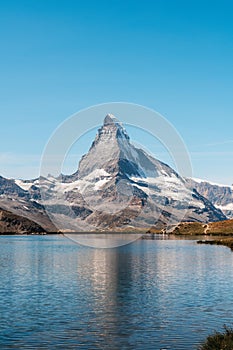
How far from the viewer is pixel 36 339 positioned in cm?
4362

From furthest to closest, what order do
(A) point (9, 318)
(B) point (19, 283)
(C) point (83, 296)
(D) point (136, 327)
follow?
(B) point (19, 283) < (C) point (83, 296) < (A) point (9, 318) < (D) point (136, 327)

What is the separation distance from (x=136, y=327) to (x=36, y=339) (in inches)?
417

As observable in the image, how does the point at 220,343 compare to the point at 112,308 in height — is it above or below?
above

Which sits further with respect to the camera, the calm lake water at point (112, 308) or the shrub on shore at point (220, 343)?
the calm lake water at point (112, 308)

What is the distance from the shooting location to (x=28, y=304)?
6075 centimetres

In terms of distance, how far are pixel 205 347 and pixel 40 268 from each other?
73390 millimetres

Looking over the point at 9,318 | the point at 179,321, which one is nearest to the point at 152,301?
the point at 179,321

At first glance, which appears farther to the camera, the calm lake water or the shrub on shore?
the calm lake water

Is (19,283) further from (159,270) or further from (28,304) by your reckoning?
(159,270)

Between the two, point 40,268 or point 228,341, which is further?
point 40,268

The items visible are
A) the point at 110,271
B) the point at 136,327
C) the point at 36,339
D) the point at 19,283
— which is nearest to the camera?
the point at 36,339

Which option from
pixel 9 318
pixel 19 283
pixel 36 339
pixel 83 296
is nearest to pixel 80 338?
pixel 36 339

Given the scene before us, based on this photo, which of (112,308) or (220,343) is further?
(112,308)

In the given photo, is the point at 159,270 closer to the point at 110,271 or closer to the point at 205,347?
the point at 110,271
